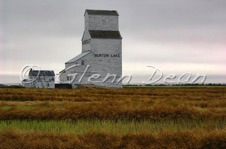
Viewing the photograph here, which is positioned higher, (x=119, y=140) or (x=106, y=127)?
(x=106, y=127)

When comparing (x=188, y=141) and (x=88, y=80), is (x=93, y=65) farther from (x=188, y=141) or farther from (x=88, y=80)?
(x=188, y=141)

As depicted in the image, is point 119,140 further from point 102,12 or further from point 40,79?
point 40,79

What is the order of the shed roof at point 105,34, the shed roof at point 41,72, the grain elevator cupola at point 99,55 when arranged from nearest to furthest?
the grain elevator cupola at point 99,55 → the shed roof at point 105,34 → the shed roof at point 41,72

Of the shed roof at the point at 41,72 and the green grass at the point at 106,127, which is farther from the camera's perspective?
the shed roof at the point at 41,72

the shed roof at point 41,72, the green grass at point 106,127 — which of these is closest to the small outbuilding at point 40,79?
the shed roof at point 41,72

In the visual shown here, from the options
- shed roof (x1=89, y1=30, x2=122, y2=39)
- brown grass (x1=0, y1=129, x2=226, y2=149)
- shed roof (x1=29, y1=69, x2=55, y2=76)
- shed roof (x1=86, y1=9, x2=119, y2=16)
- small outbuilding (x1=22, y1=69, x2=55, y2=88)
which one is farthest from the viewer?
shed roof (x1=29, y1=69, x2=55, y2=76)

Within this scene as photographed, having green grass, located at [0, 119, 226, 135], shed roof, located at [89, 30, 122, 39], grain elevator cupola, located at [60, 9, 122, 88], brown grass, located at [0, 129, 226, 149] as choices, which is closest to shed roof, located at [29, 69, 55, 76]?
grain elevator cupola, located at [60, 9, 122, 88]

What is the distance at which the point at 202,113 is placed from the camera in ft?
61.1

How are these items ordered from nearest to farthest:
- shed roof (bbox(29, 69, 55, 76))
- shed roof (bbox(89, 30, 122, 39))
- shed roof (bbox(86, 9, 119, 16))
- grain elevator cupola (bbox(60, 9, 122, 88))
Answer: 1. grain elevator cupola (bbox(60, 9, 122, 88))
2. shed roof (bbox(89, 30, 122, 39))
3. shed roof (bbox(86, 9, 119, 16))
4. shed roof (bbox(29, 69, 55, 76))

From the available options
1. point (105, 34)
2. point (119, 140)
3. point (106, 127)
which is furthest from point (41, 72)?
point (119, 140)

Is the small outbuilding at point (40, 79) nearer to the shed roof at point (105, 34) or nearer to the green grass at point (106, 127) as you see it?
the shed roof at point (105, 34)

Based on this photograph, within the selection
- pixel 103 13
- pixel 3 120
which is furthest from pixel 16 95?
pixel 103 13

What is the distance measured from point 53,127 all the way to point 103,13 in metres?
54.3

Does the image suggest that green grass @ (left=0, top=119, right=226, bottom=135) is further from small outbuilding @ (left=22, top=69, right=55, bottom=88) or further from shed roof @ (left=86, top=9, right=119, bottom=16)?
small outbuilding @ (left=22, top=69, right=55, bottom=88)
